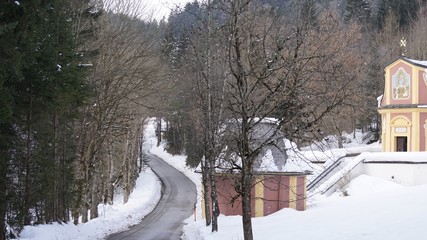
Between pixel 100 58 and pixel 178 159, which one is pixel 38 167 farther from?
pixel 178 159

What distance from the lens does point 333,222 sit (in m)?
16.1

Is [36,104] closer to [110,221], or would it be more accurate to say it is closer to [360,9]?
[110,221]

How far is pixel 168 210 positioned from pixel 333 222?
64.2ft

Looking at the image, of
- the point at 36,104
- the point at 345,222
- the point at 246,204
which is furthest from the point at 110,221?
the point at 246,204

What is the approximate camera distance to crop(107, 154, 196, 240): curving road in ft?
72.0

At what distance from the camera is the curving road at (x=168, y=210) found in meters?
21.9

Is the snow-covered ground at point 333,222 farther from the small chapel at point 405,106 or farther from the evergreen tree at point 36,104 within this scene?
the small chapel at point 405,106

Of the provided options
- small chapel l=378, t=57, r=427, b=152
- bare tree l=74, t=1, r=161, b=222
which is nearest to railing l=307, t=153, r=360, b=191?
small chapel l=378, t=57, r=427, b=152

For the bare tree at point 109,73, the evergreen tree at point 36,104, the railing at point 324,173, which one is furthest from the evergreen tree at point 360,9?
the evergreen tree at point 36,104

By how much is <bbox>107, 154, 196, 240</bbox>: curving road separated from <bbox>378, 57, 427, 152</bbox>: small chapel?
48.9 feet

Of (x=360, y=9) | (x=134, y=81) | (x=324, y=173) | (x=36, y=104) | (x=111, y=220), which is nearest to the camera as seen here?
(x=36, y=104)

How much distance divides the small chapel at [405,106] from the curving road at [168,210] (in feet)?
48.9

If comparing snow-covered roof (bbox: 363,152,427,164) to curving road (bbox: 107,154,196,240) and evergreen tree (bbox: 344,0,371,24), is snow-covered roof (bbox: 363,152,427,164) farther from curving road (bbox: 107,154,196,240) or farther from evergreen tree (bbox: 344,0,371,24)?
evergreen tree (bbox: 344,0,371,24)

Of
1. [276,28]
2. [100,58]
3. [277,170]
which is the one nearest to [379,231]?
[276,28]
